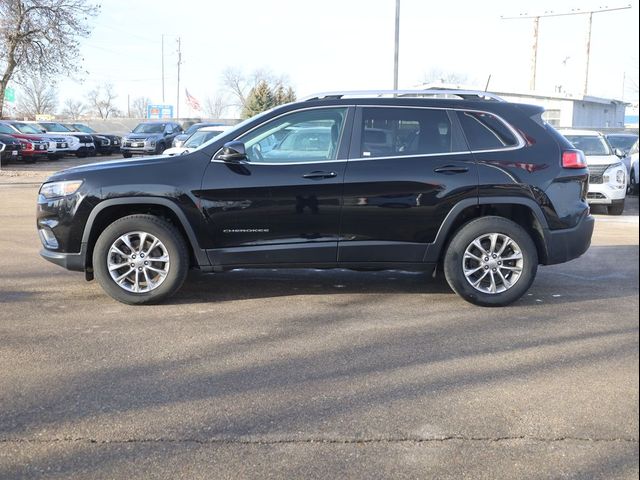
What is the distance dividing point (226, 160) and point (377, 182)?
1.36 metres

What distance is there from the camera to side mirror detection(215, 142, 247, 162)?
18.9 feet

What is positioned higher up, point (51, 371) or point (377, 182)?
point (377, 182)

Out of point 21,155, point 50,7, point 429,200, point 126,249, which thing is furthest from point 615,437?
point 21,155

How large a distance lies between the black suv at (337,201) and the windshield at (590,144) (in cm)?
913

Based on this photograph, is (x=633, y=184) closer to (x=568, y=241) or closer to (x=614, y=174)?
(x=614, y=174)

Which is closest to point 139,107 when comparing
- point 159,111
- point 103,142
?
point 159,111

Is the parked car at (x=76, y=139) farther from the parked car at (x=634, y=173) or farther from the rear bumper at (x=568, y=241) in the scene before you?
the rear bumper at (x=568, y=241)

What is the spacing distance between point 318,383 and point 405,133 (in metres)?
2.75

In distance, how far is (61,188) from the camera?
5.89m

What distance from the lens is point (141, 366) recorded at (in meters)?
4.46

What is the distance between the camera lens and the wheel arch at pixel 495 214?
5.90m

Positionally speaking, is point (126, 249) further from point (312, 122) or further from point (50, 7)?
point (50, 7)

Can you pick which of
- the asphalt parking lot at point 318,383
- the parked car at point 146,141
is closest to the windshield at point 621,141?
the asphalt parking lot at point 318,383

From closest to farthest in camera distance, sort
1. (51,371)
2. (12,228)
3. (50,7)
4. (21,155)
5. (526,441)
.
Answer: (526,441), (51,371), (12,228), (50,7), (21,155)
